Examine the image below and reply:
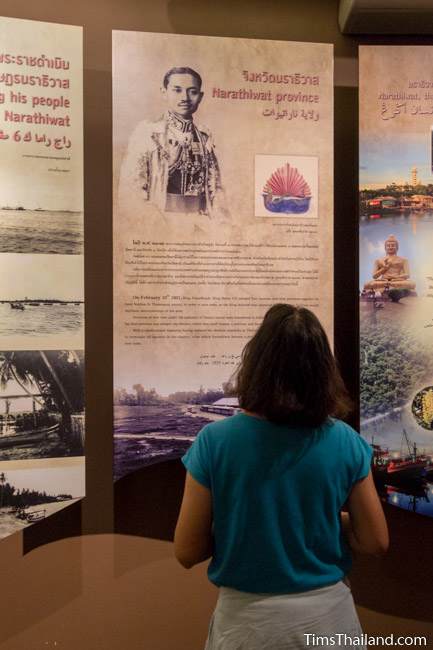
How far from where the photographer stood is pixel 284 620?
1206 millimetres

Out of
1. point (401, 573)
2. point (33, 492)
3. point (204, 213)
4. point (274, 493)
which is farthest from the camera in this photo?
point (401, 573)

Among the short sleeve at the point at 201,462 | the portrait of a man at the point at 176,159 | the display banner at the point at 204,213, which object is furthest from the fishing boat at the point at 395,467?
the short sleeve at the point at 201,462

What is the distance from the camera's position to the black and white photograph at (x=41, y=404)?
216 centimetres

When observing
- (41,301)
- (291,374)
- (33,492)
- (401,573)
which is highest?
(41,301)

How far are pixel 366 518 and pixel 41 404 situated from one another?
54.7 inches

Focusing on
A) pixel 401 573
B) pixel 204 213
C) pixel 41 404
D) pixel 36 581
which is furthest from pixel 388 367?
pixel 36 581

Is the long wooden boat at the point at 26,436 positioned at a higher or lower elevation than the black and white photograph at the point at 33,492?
higher

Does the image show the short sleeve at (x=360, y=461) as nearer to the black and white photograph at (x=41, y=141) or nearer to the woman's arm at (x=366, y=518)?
the woman's arm at (x=366, y=518)

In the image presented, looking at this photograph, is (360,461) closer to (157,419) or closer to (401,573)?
(157,419)

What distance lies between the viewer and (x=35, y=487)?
2.17 meters

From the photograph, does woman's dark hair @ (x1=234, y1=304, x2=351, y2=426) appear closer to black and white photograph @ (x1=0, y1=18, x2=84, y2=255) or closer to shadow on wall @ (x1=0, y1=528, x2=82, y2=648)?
black and white photograph @ (x1=0, y1=18, x2=84, y2=255)

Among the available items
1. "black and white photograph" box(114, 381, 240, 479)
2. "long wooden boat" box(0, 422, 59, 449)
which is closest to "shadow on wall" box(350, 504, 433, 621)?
"black and white photograph" box(114, 381, 240, 479)

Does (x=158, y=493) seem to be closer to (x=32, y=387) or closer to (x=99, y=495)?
(x=99, y=495)

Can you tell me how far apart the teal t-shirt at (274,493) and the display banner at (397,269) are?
1144 mm
